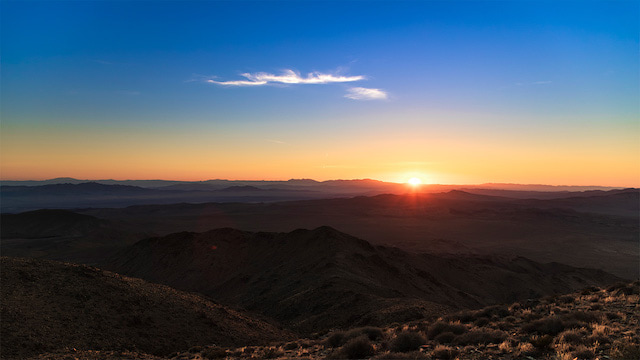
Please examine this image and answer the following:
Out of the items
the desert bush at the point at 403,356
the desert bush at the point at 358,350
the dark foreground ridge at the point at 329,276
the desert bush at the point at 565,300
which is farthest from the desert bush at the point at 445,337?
the dark foreground ridge at the point at 329,276

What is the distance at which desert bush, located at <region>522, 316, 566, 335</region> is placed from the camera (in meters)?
10.5

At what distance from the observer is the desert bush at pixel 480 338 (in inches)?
400

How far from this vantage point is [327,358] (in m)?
10.5

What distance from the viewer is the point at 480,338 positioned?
1025 centimetres

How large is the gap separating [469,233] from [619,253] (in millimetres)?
33027

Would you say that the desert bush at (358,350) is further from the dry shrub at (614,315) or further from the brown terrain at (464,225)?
the brown terrain at (464,225)

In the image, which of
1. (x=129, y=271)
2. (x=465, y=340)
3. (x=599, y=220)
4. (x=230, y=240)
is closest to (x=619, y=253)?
(x=599, y=220)

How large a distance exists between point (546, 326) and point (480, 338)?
2.34 meters

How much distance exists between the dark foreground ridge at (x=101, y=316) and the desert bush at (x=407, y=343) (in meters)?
9.86

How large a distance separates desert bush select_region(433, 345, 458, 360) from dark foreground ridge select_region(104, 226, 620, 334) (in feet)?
33.2

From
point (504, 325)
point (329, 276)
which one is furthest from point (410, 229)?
point (504, 325)

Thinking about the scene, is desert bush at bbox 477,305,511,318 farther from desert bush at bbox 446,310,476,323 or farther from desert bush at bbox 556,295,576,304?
desert bush at bbox 556,295,576,304

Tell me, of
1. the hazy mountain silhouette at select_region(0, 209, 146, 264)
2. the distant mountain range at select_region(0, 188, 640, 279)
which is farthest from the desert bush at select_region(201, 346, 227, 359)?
the distant mountain range at select_region(0, 188, 640, 279)

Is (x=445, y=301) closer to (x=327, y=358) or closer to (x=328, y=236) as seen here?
(x=328, y=236)
